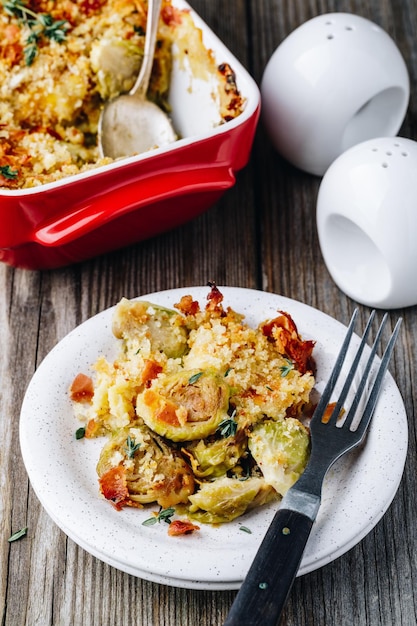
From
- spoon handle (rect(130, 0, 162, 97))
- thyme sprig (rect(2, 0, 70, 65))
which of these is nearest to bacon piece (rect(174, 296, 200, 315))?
spoon handle (rect(130, 0, 162, 97))

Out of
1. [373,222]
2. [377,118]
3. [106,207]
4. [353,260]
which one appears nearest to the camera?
[106,207]

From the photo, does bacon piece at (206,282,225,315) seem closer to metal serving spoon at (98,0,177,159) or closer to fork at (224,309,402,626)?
fork at (224,309,402,626)

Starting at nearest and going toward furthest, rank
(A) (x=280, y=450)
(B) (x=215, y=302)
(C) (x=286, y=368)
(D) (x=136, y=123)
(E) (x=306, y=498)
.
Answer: (E) (x=306, y=498) < (A) (x=280, y=450) < (C) (x=286, y=368) < (B) (x=215, y=302) < (D) (x=136, y=123)

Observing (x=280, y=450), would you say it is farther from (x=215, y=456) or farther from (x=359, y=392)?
(x=359, y=392)

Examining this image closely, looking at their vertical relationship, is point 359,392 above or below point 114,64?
below

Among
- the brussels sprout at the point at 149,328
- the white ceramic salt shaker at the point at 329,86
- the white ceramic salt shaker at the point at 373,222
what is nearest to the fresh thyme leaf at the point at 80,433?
the brussels sprout at the point at 149,328

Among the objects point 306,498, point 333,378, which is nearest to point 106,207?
point 333,378

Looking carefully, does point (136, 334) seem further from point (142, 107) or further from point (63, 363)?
point (142, 107)

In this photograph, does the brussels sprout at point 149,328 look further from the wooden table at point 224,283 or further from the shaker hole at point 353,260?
the shaker hole at point 353,260
